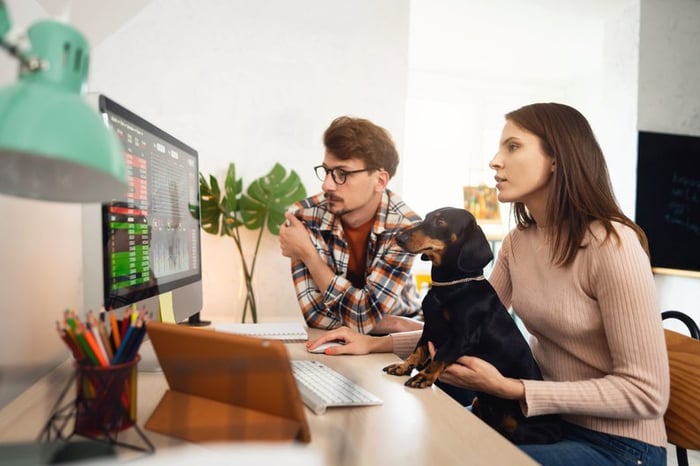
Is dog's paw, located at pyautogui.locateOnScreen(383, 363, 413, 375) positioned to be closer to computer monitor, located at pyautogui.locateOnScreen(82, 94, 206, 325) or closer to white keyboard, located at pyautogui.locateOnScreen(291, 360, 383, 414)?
white keyboard, located at pyautogui.locateOnScreen(291, 360, 383, 414)

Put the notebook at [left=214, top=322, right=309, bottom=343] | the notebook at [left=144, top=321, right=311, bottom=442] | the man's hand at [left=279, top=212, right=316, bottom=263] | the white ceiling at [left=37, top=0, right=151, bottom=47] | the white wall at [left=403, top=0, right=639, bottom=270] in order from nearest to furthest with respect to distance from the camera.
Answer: the notebook at [left=144, top=321, right=311, bottom=442]
the notebook at [left=214, top=322, right=309, bottom=343]
the white ceiling at [left=37, top=0, right=151, bottom=47]
the man's hand at [left=279, top=212, right=316, bottom=263]
the white wall at [left=403, top=0, right=639, bottom=270]

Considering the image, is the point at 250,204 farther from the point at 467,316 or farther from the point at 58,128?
the point at 58,128

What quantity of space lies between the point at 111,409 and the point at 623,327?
0.83 meters

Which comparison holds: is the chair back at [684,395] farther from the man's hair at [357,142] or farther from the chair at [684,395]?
the man's hair at [357,142]

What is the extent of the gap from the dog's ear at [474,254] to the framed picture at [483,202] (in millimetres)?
3639

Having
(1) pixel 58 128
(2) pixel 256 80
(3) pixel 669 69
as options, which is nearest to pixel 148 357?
(1) pixel 58 128

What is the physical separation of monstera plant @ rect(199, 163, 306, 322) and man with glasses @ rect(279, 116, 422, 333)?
79cm

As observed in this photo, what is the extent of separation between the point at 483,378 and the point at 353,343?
36 centimetres

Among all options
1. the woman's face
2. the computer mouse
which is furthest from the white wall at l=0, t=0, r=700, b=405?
the woman's face

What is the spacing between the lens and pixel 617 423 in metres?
0.93

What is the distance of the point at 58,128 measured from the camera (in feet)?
1.10

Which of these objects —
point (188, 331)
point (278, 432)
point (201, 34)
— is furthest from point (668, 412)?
point (201, 34)

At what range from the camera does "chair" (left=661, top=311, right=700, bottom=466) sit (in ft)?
3.10

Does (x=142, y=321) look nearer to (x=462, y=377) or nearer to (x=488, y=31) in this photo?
(x=462, y=377)
